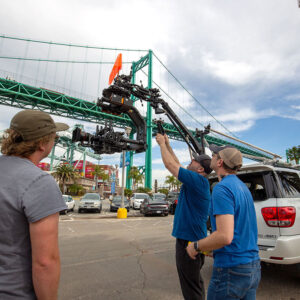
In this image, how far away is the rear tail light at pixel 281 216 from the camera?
106 inches

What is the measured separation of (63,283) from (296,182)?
12.8 ft

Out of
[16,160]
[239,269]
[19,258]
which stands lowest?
Answer: [239,269]

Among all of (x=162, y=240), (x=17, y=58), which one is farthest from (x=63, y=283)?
(x=17, y=58)

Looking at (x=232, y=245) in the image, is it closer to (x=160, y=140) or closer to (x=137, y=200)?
(x=160, y=140)

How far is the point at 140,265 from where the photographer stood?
414cm

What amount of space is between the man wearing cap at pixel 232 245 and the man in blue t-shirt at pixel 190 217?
479mm

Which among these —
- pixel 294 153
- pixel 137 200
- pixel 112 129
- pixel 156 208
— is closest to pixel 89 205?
pixel 137 200

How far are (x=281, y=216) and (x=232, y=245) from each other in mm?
1626

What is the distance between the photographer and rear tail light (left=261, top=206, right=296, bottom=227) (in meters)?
2.69

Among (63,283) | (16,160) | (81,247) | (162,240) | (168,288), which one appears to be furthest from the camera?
(162,240)

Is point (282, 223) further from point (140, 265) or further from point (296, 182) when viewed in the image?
point (140, 265)

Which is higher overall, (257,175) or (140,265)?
(257,175)

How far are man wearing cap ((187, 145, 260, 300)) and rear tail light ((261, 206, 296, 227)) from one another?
4.60 ft

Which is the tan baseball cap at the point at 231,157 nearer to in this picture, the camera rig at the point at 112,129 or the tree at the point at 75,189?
the camera rig at the point at 112,129
